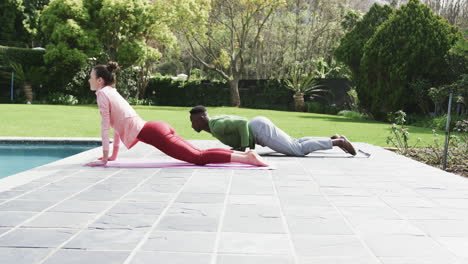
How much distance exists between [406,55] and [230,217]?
15.2 m

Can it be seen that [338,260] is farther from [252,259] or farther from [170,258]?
[170,258]

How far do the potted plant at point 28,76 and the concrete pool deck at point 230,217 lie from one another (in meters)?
21.5

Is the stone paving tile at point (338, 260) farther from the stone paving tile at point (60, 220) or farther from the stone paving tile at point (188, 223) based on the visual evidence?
the stone paving tile at point (60, 220)

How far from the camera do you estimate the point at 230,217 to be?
10.7 feet

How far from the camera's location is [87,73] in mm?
27109

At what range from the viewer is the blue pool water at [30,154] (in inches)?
311

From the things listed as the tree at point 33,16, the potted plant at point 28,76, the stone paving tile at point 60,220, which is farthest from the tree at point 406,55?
the tree at point 33,16

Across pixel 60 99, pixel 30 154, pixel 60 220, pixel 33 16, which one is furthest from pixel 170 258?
pixel 33 16

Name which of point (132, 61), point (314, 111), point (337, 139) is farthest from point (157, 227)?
point (132, 61)

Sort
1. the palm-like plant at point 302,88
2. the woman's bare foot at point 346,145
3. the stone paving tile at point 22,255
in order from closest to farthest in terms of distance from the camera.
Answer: the stone paving tile at point 22,255 → the woman's bare foot at point 346,145 → the palm-like plant at point 302,88

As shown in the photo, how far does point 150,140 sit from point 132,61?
2178 centimetres

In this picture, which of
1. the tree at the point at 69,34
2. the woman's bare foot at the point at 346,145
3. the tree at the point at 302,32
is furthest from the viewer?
the tree at the point at 302,32

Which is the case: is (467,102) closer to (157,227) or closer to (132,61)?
(157,227)

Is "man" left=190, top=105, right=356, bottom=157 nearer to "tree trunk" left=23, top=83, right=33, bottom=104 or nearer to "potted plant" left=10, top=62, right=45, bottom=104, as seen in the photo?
"potted plant" left=10, top=62, right=45, bottom=104
